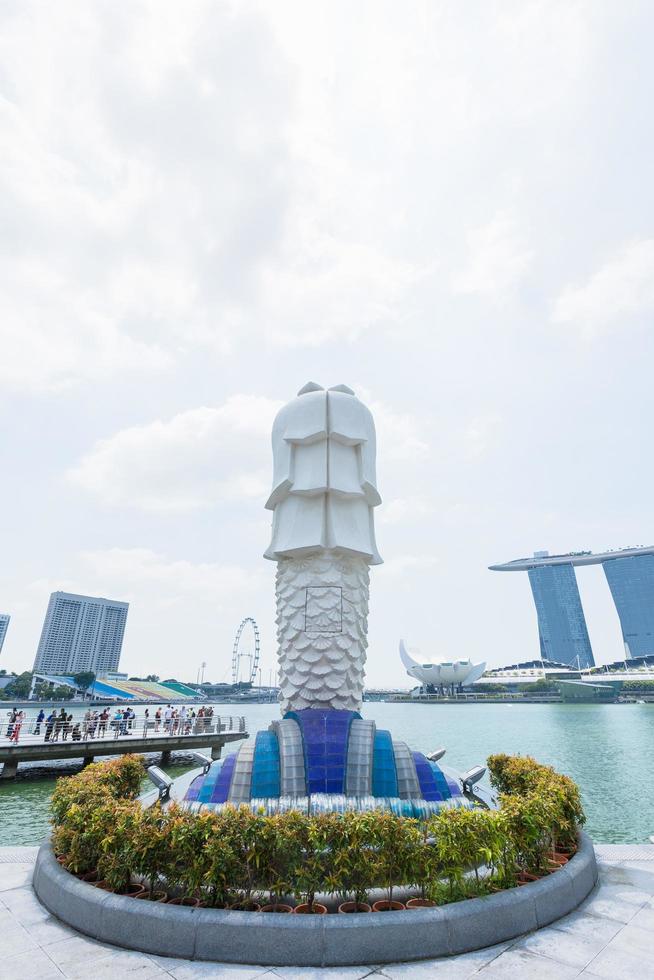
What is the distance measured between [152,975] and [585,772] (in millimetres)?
23710

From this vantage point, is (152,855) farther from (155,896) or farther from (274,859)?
(274,859)

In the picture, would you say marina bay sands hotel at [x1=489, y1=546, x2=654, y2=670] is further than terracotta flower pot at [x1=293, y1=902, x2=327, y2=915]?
Yes

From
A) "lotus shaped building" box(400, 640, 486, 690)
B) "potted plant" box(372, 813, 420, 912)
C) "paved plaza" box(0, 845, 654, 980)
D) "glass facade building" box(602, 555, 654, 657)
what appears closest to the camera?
"paved plaza" box(0, 845, 654, 980)

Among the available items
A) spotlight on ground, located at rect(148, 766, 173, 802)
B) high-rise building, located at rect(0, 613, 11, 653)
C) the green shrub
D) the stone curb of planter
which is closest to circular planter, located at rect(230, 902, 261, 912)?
the green shrub

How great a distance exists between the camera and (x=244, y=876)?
6105mm

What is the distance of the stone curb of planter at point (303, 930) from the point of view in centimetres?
543

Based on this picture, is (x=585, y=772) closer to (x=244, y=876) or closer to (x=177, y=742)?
(x=177, y=742)

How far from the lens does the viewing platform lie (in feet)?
71.4

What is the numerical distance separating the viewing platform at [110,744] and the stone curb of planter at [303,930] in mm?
13753

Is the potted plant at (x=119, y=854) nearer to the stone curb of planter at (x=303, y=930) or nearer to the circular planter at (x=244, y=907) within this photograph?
the stone curb of planter at (x=303, y=930)

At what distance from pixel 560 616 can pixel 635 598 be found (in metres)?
24.2

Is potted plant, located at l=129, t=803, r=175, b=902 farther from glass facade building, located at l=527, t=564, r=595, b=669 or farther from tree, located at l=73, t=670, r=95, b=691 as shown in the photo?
glass facade building, located at l=527, t=564, r=595, b=669

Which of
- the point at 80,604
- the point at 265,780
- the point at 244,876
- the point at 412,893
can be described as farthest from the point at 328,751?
the point at 80,604

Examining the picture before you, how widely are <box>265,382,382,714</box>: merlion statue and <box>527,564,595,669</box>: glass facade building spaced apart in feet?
611
